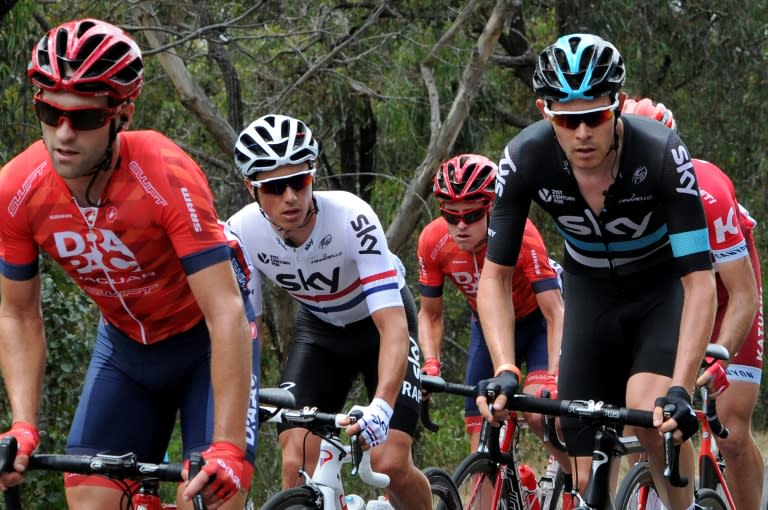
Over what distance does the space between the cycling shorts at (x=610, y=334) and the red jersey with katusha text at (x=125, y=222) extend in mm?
1946

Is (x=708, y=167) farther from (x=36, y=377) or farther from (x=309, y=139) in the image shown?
(x=36, y=377)

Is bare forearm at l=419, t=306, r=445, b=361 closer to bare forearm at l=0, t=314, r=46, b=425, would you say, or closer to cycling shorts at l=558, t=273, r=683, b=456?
cycling shorts at l=558, t=273, r=683, b=456

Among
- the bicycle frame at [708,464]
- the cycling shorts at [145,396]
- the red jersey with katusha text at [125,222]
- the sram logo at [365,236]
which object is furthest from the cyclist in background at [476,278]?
the red jersey with katusha text at [125,222]

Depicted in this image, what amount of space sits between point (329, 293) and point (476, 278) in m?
1.80

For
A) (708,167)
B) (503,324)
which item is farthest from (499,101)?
(503,324)

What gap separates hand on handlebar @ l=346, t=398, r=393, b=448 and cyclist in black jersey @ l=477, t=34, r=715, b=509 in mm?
539

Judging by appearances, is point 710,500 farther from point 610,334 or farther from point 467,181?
point 467,181

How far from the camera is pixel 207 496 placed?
11.8ft

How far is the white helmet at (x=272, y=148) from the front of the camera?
5684 mm

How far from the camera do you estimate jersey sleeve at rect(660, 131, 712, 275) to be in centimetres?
489

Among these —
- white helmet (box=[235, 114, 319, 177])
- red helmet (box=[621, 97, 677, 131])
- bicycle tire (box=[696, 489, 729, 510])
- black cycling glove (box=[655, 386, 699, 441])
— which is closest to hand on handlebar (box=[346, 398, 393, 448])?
white helmet (box=[235, 114, 319, 177])

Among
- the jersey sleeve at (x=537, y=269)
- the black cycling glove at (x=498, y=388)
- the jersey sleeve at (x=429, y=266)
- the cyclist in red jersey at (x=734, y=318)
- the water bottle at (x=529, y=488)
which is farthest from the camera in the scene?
the jersey sleeve at (x=429, y=266)

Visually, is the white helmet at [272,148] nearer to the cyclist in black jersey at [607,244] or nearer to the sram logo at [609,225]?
the cyclist in black jersey at [607,244]

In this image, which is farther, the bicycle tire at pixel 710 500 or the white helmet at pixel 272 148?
the bicycle tire at pixel 710 500
